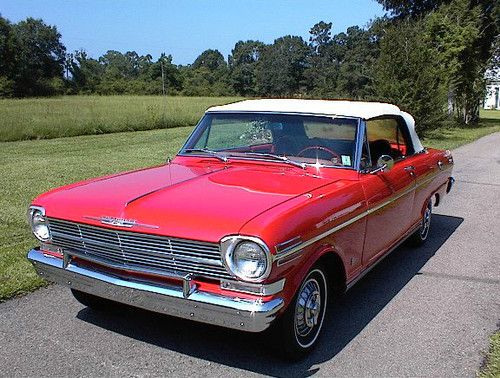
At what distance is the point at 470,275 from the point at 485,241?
4.56 ft

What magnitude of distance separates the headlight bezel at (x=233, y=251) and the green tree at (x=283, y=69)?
66.5 metres

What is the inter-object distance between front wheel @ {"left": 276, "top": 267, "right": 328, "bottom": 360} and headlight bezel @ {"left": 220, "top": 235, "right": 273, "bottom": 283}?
392mm

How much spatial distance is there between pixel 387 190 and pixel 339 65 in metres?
84.1

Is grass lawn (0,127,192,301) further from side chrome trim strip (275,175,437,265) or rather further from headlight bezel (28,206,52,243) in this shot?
side chrome trim strip (275,175,437,265)

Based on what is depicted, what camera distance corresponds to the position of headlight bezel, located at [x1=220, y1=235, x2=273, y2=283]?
112 inches

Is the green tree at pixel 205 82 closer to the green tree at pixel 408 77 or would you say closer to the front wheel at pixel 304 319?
the green tree at pixel 408 77

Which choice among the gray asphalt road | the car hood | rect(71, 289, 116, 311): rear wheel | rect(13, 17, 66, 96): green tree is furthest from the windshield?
rect(13, 17, 66, 96): green tree

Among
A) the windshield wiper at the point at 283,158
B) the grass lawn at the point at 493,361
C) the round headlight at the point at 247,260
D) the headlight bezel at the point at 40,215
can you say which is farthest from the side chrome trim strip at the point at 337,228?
the headlight bezel at the point at 40,215

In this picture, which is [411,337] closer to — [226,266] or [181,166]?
[226,266]

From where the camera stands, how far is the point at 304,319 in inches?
132

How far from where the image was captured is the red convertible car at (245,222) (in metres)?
2.93

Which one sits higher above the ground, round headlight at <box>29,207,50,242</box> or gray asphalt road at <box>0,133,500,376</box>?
round headlight at <box>29,207,50,242</box>

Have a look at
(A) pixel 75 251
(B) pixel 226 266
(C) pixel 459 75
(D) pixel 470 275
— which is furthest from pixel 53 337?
(C) pixel 459 75

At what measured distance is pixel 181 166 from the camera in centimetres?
451
